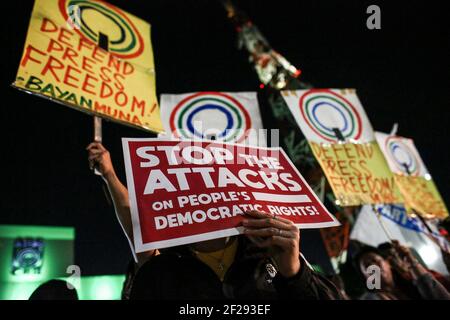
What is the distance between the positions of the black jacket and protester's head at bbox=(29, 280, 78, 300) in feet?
4.11

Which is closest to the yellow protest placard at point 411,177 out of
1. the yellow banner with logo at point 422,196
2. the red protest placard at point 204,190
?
the yellow banner with logo at point 422,196

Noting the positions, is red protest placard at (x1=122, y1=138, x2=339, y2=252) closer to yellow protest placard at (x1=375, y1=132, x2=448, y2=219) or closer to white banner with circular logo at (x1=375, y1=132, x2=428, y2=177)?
yellow protest placard at (x1=375, y1=132, x2=448, y2=219)

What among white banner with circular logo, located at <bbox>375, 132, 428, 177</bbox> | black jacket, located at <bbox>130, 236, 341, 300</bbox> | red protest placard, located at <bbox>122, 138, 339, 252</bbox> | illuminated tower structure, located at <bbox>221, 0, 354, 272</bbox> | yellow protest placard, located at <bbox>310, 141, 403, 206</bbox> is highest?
illuminated tower structure, located at <bbox>221, 0, 354, 272</bbox>

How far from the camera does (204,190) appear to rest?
1.55 m

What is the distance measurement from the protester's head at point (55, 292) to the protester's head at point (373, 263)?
10.4 feet

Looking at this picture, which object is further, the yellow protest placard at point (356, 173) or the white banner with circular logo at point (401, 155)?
the white banner with circular logo at point (401, 155)

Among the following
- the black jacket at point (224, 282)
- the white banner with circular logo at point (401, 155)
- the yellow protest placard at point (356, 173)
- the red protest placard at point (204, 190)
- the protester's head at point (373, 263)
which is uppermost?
the white banner with circular logo at point (401, 155)

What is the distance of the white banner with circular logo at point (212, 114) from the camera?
12.5 ft

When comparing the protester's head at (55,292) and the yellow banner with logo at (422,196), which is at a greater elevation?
the yellow banner with logo at (422,196)

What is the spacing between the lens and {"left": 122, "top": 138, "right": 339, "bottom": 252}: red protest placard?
138 cm

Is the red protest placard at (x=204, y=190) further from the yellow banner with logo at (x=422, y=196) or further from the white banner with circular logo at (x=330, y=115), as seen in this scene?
the yellow banner with logo at (x=422, y=196)

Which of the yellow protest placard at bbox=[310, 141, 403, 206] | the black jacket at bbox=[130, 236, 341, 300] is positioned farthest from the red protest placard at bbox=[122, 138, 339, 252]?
the yellow protest placard at bbox=[310, 141, 403, 206]

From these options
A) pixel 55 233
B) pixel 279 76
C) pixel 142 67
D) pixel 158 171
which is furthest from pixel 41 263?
pixel 158 171

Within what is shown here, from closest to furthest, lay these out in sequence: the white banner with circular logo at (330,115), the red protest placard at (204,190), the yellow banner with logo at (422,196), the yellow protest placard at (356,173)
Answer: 1. the red protest placard at (204,190)
2. the yellow protest placard at (356,173)
3. the white banner with circular logo at (330,115)
4. the yellow banner with logo at (422,196)
